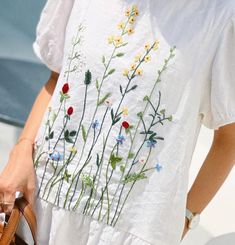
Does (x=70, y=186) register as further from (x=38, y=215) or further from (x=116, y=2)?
(x=116, y=2)

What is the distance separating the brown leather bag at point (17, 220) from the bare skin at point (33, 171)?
19 mm

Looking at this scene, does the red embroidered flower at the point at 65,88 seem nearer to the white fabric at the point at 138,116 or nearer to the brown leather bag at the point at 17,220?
the white fabric at the point at 138,116

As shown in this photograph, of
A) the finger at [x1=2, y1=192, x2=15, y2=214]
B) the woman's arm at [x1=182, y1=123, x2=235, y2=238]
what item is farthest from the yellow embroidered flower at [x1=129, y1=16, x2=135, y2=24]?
the finger at [x1=2, y1=192, x2=15, y2=214]

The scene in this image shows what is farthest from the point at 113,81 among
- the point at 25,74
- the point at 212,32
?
the point at 25,74

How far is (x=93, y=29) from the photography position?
3.01ft

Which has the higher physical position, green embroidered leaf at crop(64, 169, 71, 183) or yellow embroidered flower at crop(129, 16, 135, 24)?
yellow embroidered flower at crop(129, 16, 135, 24)

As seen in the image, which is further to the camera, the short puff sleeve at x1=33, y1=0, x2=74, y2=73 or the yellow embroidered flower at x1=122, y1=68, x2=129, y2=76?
the short puff sleeve at x1=33, y1=0, x2=74, y2=73

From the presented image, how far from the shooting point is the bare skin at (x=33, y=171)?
3.08 ft

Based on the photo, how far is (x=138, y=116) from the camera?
2.89 ft

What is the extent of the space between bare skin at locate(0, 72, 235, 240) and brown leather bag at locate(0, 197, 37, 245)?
2 centimetres

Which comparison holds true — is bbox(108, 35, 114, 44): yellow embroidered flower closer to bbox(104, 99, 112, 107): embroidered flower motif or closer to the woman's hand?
bbox(104, 99, 112, 107): embroidered flower motif

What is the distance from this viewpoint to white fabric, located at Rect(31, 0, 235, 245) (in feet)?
2.85

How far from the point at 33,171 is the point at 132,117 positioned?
19 cm

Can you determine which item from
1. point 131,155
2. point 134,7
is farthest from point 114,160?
point 134,7
